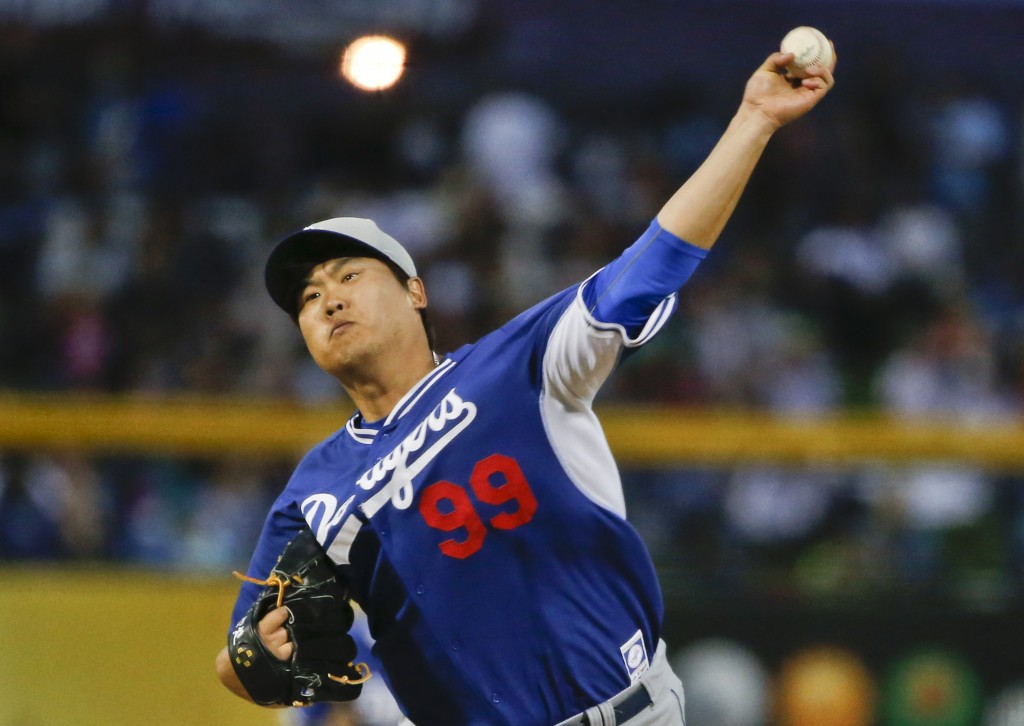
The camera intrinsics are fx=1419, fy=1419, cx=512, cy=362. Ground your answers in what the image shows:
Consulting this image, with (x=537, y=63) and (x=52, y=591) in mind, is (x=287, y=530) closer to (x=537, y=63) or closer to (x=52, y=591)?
(x=52, y=591)

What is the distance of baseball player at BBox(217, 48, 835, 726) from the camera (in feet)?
9.46

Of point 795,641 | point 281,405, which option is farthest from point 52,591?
point 795,641

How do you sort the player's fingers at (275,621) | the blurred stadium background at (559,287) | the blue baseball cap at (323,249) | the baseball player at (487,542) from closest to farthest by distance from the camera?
the baseball player at (487,542) < the player's fingers at (275,621) < the blue baseball cap at (323,249) < the blurred stadium background at (559,287)

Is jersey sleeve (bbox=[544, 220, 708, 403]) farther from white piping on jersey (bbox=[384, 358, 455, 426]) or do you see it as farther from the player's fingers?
the player's fingers

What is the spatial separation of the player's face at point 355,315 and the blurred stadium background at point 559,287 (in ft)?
8.39

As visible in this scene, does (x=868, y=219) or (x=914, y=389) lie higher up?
(x=868, y=219)

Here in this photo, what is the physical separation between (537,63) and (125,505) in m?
5.17

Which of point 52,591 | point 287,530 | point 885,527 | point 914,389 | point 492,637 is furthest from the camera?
point 914,389

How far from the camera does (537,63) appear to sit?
973 cm

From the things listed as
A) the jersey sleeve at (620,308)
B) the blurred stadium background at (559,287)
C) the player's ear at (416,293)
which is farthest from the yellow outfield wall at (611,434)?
the jersey sleeve at (620,308)

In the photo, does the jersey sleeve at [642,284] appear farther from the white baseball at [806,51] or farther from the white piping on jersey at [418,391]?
the white piping on jersey at [418,391]

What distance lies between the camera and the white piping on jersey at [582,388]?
267cm

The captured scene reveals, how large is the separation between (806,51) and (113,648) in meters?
3.96

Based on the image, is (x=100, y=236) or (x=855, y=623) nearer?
(x=855, y=623)
